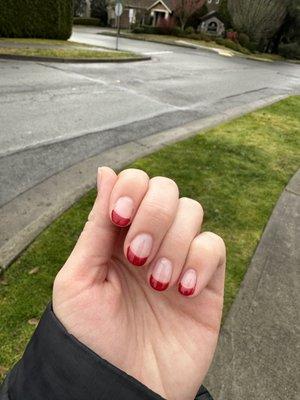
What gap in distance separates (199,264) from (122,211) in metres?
0.28

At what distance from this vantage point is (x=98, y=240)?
120 centimetres

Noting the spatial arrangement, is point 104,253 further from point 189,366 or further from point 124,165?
point 124,165

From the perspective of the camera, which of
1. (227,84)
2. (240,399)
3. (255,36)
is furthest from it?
(255,36)

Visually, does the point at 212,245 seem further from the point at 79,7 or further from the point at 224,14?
the point at 79,7

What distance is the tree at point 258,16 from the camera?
38.4 meters

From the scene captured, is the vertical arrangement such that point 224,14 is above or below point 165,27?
above

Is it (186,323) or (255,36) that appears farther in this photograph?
(255,36)

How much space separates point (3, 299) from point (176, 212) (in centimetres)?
218

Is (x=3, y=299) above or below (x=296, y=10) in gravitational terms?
below

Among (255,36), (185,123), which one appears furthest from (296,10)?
(185,123)

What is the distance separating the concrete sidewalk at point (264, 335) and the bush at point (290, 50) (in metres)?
42.4

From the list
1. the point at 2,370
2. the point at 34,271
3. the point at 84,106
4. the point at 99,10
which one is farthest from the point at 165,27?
the point at 2,370

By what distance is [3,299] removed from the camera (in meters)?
2.86

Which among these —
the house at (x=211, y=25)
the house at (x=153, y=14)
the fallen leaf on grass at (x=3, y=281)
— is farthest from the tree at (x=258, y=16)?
the fallen leaf on grass at (x=3, y=281)
